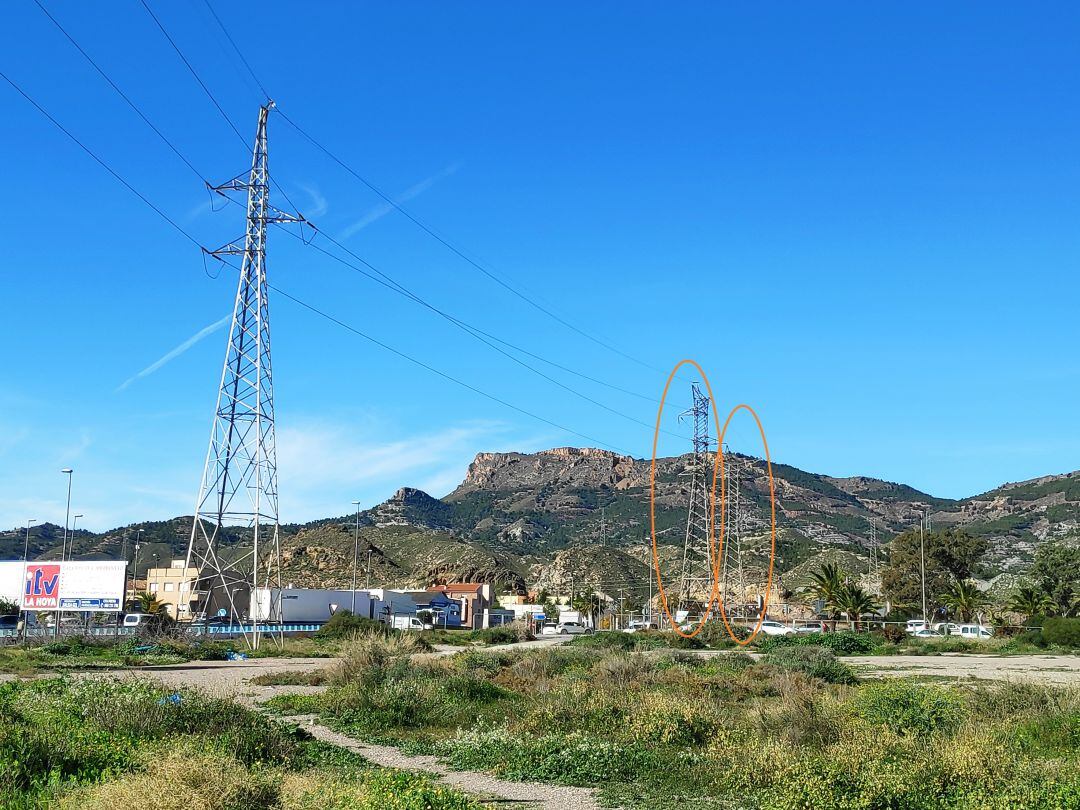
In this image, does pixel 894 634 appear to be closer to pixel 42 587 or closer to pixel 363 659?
pixel 363 659

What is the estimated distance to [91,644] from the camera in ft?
174

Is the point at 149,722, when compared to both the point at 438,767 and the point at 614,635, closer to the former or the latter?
the point at 438,767

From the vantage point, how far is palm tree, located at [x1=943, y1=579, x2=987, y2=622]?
9394 cm

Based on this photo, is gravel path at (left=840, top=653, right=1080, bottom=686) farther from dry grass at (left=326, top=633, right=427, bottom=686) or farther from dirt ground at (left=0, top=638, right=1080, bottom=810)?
dry grass at (left=326, top=633, right=427, bottom=686)

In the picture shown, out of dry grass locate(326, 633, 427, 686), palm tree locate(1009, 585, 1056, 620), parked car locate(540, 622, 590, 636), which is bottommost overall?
parked car locate(540, 622, 590, 636)

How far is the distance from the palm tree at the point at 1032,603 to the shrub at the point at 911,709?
248ft

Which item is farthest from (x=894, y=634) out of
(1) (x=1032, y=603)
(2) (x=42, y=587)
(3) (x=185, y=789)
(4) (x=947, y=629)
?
(3) (x=185, y=789)

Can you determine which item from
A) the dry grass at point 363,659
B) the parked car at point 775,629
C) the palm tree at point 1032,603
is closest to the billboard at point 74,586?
the dry grass at point 363,659

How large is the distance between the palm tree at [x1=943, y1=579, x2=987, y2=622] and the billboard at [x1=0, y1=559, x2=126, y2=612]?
2825 inches

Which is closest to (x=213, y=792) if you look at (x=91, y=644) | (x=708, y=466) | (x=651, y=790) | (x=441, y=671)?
(x=651, y=790)

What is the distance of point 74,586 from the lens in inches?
2741

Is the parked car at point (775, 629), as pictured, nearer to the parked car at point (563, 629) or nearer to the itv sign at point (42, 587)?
the parked car at point (563, 629)

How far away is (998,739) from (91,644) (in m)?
48.1

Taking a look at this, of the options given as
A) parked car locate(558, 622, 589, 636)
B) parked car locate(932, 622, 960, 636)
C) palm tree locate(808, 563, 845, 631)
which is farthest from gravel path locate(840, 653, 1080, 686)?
parked car locate(558, 622, 589, 636)
